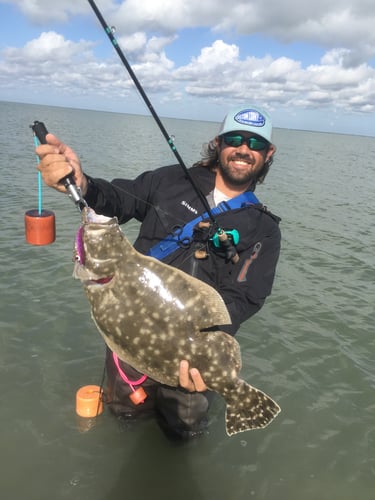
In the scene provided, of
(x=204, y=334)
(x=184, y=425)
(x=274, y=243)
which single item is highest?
(x=274, y=243)

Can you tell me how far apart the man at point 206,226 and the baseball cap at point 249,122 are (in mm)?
12

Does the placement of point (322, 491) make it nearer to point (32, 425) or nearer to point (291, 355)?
point (291, 355)

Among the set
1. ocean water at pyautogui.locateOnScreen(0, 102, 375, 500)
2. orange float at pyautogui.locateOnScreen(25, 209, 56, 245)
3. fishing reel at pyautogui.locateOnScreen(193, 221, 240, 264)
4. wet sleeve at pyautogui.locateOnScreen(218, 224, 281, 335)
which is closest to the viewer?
orange float at pyautogui.locateOnScreen(25, 209, 56, 245)

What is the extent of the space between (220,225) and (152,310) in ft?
4.95

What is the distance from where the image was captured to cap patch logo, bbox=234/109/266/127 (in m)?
4.62

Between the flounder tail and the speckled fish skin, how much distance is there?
0.56ft

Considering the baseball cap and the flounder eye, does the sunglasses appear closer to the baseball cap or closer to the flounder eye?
the baseball cap

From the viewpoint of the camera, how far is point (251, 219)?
4.41 metres

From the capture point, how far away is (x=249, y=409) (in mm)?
3551

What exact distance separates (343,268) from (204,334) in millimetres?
9656

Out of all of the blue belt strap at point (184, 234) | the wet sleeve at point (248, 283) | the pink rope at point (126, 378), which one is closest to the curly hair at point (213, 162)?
the blue belt strap at point (184, 234)

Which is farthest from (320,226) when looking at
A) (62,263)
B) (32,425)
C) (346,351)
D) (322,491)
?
(32,425)

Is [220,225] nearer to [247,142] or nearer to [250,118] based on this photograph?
[247,142]

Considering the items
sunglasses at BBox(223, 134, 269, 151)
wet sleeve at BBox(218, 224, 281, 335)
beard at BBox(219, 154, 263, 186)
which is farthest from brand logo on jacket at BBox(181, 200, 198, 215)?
sunglasses at BBox(223, 134, 269, 151)
